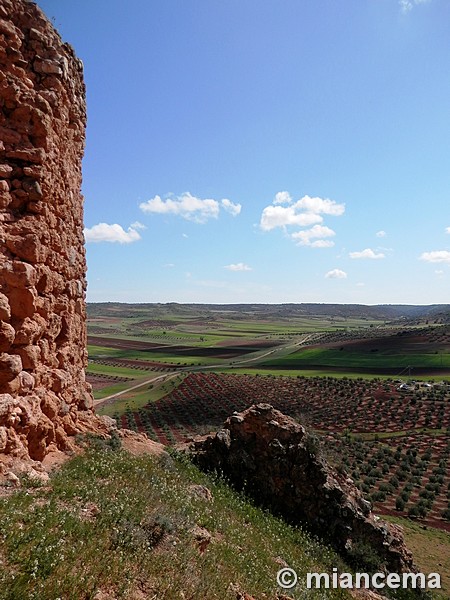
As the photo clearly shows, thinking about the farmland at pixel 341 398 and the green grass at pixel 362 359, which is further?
the green grass at pixel 362 359

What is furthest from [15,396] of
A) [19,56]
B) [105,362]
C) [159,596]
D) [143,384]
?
[105,362]

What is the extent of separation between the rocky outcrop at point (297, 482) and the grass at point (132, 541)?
1290 millimetres

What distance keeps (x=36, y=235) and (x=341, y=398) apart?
44723 millimetres

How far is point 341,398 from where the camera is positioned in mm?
45688

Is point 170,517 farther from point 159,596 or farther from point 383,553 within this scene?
point 383,553

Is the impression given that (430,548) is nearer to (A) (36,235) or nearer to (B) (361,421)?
(A) (36,235)

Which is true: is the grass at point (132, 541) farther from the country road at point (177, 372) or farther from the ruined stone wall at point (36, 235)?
the country road at point (177, 372)

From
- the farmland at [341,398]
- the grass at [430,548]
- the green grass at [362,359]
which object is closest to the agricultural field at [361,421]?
the farmland at [341,398]

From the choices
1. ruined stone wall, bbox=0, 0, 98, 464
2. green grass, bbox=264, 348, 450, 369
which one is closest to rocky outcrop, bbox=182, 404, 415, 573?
ruined stone wall, bbox=0, 0, 98, 464

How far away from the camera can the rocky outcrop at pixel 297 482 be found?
32.3 ft

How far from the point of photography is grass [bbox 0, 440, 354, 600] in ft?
12.7

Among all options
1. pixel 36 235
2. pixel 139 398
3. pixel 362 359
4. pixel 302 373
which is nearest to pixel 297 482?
pixel 36 235

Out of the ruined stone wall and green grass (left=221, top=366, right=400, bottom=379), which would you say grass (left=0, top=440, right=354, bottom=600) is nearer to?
the ruined stone wall

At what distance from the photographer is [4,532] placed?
4.05 meters
